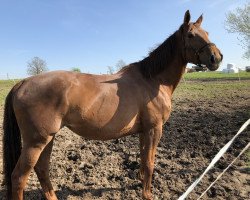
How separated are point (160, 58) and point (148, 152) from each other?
1.51 metres

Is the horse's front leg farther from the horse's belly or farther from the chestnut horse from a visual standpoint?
the horse's belly

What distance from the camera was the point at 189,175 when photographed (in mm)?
4848

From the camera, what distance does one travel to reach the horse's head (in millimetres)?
3986

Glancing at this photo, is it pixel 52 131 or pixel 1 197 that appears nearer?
pixel 52 131

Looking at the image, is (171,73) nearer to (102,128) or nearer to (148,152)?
(148,152)

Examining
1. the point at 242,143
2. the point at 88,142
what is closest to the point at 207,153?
the point at 242,143

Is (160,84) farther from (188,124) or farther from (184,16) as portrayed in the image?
(188,124)

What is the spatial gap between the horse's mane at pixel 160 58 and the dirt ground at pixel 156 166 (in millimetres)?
1938

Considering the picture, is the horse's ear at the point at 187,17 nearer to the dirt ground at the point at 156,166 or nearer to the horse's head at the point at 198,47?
the horse's head at the point at 198,47

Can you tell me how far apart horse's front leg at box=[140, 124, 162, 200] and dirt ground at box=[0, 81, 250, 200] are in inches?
9.8

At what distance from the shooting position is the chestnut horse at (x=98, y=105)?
3389 millimetres

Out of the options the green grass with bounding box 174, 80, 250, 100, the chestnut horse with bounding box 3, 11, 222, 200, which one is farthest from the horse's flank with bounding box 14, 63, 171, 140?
the green grass with bounding box 174, 80, 250, 100

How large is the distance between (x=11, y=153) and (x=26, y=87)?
1.01 metres

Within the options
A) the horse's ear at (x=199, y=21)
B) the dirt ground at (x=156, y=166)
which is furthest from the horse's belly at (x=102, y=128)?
the horse's ear at (x=199, y=21)
